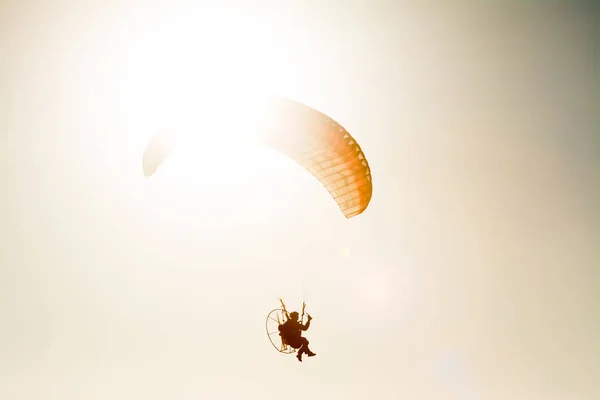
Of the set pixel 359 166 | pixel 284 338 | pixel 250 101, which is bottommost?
pixel 284 338

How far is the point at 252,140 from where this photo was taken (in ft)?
35.3

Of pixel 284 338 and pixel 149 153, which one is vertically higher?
pixel 149 153

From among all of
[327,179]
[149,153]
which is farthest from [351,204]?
[149,153]

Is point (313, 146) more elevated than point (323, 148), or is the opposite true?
point (313, 146)

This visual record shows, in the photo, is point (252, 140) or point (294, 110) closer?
point (294, 110)

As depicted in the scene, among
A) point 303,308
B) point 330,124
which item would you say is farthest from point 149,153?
point 303,308

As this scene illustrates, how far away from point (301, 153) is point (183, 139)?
2663mm

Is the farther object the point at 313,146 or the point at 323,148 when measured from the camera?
the point at 313,146

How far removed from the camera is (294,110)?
9516 mm

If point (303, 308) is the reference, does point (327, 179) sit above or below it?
above

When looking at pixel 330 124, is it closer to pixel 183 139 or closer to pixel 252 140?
pixel 252 140

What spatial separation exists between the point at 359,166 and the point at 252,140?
2723 millimetres

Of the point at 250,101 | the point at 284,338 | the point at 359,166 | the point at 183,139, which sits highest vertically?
the point at 250,101

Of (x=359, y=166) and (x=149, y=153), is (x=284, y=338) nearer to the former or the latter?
(x=359, y=166)
